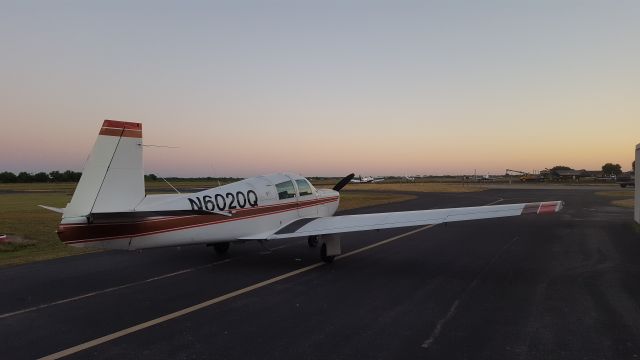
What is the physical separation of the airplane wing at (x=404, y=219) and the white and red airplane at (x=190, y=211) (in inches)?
0.9

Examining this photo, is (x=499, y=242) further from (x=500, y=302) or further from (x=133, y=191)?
(x=133, y=191)

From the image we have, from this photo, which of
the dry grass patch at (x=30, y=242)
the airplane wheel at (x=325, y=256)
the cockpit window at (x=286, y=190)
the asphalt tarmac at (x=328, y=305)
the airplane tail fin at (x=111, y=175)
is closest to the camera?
the asphalt tarmac at (x=328, y=305)

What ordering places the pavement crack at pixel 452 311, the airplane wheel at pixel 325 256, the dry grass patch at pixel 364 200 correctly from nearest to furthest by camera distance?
the pavement crack at pixel 452 311
the airplane wheel at pixel 325 256
the dry grass patch at pixel 364 200

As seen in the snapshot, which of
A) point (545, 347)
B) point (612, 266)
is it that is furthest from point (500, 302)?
point (612, 266)

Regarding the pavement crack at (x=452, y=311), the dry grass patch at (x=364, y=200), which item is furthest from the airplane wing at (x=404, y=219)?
the dry grass patch at (x=364, y=200)

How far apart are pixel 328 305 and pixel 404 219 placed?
4.34m

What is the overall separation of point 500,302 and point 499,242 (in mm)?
8443

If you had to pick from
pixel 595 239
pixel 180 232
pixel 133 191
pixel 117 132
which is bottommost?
pixel 595 239

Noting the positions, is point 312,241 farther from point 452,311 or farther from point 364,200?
point 364,200

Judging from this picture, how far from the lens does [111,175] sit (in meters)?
8.85

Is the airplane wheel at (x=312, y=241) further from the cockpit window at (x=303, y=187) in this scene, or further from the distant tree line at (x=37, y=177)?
the distant tree line at (x=37, y=177)

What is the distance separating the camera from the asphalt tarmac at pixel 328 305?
5.68 meters

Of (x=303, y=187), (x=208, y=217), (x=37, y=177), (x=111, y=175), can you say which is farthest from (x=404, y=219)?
(x=37, y=177)

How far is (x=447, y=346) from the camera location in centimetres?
570
